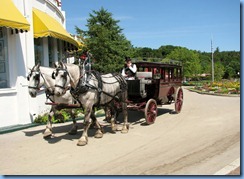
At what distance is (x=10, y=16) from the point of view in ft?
26.1

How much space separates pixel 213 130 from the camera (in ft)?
17.7

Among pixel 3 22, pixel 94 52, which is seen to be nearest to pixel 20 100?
pixel 3 22

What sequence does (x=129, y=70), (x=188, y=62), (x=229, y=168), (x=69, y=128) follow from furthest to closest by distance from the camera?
(x=188, y=62)
(x=129, y=70)
(x=69, y=128)
(x=229, y=168)

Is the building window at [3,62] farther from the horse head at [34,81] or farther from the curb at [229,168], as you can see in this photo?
the curb at [229,168]

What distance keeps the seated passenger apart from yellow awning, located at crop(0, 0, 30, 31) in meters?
3.22

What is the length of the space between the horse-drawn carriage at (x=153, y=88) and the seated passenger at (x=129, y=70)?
16cm

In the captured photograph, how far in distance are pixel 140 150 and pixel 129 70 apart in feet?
11.2

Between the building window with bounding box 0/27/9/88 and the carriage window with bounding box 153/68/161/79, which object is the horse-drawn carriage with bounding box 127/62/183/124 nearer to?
the carriage window with bounding box 153/68/161/79

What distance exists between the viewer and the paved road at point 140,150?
14.1 ft

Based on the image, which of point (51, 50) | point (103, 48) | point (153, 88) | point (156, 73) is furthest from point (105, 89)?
point (103, 48)

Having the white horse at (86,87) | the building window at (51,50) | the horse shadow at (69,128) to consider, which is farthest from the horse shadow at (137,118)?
the building window at (51,50)

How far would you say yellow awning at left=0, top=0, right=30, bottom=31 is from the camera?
7637 mm

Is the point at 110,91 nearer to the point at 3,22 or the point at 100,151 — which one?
the point at 100,151

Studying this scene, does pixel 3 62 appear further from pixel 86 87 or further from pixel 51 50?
pixel 51 50
